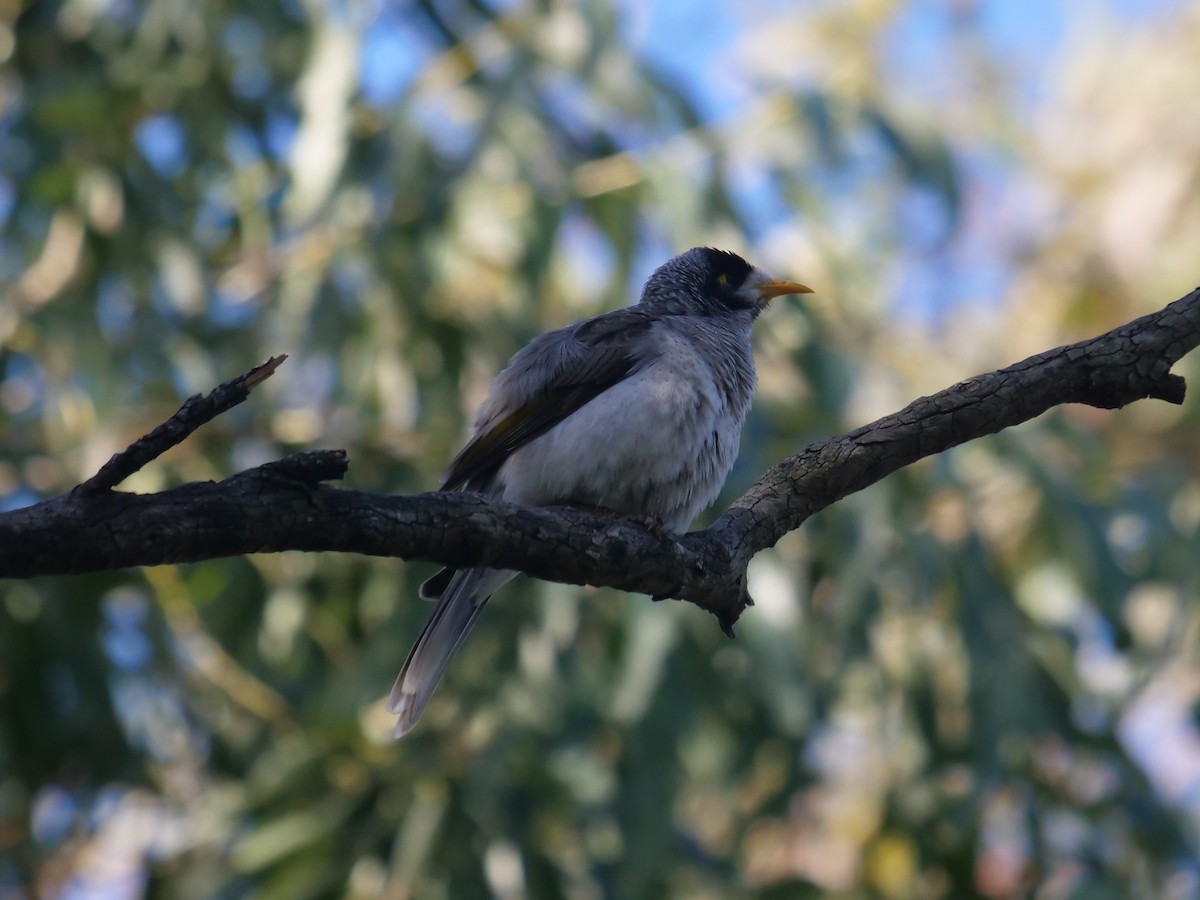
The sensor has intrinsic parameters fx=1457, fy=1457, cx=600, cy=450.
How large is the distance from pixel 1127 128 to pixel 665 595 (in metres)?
10.3

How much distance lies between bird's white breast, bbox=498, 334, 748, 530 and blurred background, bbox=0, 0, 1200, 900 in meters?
1.13

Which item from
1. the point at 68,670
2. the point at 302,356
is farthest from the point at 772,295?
the point at 68,670

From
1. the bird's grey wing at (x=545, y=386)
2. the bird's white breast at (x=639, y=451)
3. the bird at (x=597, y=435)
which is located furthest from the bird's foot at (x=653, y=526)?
the bird's grey wing at (x=545, y=386)

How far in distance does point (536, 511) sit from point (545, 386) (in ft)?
5.96

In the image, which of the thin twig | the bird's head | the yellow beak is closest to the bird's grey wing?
the bird's head

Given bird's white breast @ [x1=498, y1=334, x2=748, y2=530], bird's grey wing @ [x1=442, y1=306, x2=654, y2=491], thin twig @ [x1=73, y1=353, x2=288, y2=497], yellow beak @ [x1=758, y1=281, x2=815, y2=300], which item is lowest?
thin twig @ [x1=73, y1=353, x2=288, y2=497]

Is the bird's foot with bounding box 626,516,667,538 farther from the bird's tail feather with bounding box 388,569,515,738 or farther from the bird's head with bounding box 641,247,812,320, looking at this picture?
the bird's head with bounding box 641,247,812,320

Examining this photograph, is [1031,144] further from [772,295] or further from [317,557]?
[317,557]

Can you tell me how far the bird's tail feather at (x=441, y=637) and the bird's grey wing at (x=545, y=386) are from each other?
17.7 inches

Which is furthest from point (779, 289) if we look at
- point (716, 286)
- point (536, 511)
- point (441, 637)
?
point (536, 511)

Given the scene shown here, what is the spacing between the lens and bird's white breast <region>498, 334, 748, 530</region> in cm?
488

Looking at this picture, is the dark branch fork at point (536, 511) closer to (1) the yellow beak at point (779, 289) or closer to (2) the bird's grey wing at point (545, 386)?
(2) the bird's grey wing at point (545, 386)

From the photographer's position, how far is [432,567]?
6594 millimetres

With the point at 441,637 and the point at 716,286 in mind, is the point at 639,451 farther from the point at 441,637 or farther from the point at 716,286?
the point at 716,286
